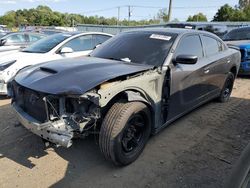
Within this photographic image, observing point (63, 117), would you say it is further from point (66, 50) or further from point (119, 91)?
point (66, 50)

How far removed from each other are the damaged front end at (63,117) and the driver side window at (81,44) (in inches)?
154

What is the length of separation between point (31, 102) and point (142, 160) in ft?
5.21

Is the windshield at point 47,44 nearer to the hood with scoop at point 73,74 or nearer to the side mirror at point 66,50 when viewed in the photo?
the side mirror at point 66,50

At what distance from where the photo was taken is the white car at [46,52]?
605 cm

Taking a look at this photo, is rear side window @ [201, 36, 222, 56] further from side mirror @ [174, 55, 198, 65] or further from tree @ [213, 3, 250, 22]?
tree @ [213, 3, 250, 22]

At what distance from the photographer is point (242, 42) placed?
30.9 ft

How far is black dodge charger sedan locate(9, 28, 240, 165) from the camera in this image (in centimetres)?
306

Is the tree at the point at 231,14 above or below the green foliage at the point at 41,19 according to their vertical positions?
above

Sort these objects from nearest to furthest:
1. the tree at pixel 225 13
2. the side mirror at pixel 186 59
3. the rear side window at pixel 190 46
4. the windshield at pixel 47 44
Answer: the side mirror at pixel 186 59
the rear side window at pixel 190 46
the windshield at pixel 47 44
the tree at pixel 225 13

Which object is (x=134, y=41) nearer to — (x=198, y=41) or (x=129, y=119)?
(x=198, y=41)

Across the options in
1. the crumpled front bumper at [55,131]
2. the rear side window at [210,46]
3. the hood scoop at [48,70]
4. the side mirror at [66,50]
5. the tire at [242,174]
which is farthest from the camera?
the side mirror at [66,50]

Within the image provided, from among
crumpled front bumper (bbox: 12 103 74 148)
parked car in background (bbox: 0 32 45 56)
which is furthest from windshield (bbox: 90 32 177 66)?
parked car in background (bbox: 0 32 45 56)

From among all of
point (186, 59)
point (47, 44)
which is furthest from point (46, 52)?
point (186, 59)

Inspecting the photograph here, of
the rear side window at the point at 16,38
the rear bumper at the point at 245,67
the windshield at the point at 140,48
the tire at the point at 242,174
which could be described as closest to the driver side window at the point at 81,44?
the windshield at the point at 140,48
